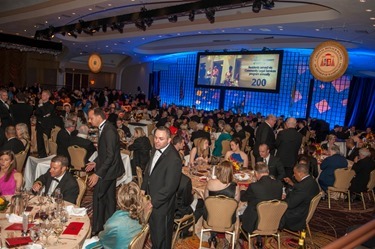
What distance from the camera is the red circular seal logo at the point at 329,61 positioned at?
669 centimetres

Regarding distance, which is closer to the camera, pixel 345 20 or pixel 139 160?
pixel 139 160

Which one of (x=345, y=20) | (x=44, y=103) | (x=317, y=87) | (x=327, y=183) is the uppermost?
(x=345, y=20)

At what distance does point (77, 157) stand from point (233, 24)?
6650 millimetres

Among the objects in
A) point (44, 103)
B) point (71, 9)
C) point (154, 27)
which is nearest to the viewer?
point (44, 103)

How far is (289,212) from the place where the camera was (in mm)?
4918

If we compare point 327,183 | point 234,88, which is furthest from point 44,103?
point 234,88

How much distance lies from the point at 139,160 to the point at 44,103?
2.76 meters

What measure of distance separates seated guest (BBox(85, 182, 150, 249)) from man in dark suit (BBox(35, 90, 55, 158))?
227 inches

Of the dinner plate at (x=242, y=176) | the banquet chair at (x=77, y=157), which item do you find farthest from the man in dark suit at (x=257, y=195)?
the banquet chair at (x=77, y=157)

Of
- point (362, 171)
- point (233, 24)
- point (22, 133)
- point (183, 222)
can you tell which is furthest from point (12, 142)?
point (233, 24)

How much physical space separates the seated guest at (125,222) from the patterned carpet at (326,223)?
2139 mm

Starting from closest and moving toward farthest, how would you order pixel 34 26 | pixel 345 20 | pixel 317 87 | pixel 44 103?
pixel 44 103 < pixel 345 20 < pixel 34 26 < pixel 317 87

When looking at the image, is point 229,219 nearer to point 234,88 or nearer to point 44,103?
point 44,103

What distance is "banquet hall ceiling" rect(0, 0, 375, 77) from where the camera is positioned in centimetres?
908
